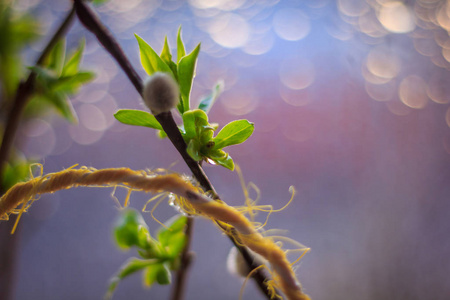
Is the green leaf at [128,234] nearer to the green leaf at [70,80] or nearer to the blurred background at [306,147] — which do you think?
the green leaf at [70,80]

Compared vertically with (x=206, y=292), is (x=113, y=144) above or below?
above

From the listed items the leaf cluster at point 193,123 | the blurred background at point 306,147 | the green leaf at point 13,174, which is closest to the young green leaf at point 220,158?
the leaf cluster at point 193,123

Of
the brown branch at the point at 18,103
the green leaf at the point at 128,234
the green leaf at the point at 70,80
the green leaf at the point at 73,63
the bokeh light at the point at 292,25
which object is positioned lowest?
the green leaf at the point at 128,234

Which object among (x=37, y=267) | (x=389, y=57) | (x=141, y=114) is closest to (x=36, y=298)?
(x=37, y=267)

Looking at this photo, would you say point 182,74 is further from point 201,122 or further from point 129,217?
point 129,217

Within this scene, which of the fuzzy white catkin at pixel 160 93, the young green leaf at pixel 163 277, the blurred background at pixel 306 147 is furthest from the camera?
the blurred background at pixel 306 147

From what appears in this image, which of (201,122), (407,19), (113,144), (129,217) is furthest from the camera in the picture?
(113,144)

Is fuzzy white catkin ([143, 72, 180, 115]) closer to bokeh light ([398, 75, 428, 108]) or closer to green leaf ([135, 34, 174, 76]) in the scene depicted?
green leaf ([135, 34, 174, 76])
